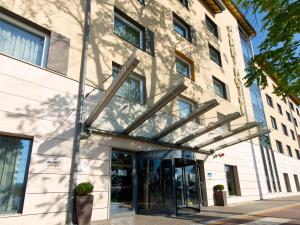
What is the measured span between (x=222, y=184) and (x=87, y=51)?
1039 centimetres

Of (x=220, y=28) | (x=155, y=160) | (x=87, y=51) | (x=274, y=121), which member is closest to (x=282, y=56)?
(x=155, y=160)

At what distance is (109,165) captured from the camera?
8.52 m

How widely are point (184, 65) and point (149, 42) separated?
133 inches

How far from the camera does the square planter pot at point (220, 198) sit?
41.0 feet

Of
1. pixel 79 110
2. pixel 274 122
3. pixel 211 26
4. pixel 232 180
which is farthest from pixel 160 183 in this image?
pixel 274 122

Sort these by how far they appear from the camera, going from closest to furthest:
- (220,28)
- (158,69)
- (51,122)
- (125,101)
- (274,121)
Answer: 1. (51,122)
2. (125,101)
3. (158,69)
4. (220,28)
5. (274,121)

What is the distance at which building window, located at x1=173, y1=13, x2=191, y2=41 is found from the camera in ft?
50.4

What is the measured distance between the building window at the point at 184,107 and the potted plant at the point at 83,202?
Answer: 6918 mm

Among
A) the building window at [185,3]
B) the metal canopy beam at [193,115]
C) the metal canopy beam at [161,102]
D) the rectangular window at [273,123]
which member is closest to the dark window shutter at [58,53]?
the metal canopy beam at [161,102]

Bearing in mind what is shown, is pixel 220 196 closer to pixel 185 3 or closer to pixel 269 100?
pixel 185 3

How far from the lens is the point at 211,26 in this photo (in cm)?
1970

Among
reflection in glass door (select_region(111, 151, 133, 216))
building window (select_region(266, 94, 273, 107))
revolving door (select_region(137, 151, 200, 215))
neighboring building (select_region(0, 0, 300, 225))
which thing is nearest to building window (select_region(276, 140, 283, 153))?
building window (select_region(266, 94, 273, 107))

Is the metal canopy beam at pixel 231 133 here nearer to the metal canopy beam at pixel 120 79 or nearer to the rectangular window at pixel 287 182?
the metal canopy beam at pixel 120 79

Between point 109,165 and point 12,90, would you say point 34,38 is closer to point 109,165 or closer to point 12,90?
point 12,90
